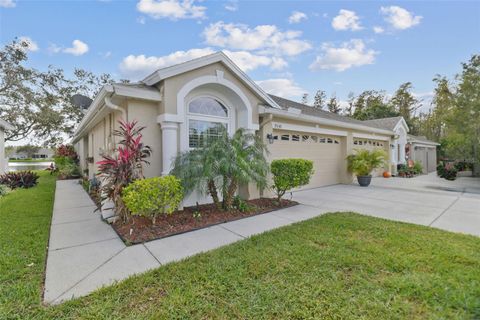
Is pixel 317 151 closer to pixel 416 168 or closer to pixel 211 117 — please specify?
pixel 211 117

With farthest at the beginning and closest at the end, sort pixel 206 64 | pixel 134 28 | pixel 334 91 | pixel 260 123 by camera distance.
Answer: pixel 334 91
pixel 134 28
pixel 260 123
pixel 206 64

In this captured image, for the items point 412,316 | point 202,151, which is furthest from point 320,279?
point 202,151

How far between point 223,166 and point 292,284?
125 inches

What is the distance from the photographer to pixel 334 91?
34156 mm

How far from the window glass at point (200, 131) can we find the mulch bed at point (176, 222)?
1.91m

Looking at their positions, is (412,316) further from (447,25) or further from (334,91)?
(334,91)

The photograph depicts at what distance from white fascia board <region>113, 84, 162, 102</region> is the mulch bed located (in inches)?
114

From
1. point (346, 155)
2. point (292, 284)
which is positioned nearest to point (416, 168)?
point (346, 155)

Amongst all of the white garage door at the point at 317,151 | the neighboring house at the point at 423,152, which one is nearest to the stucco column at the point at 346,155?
the white garage door at the point at 317,151

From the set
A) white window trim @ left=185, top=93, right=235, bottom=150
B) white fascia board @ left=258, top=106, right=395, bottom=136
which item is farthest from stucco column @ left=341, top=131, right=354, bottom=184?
white window trim @ left=185, top=93, right=235, bottom=150

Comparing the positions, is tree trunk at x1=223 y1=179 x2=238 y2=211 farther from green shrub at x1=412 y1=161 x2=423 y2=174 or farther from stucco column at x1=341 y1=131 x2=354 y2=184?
green shrub at x1=412 y1=161 x2=423 y2=174

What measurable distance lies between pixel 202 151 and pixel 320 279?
3.85 meters

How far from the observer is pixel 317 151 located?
425 inches

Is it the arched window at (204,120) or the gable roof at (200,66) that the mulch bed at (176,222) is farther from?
the gable roof at (200,66)
